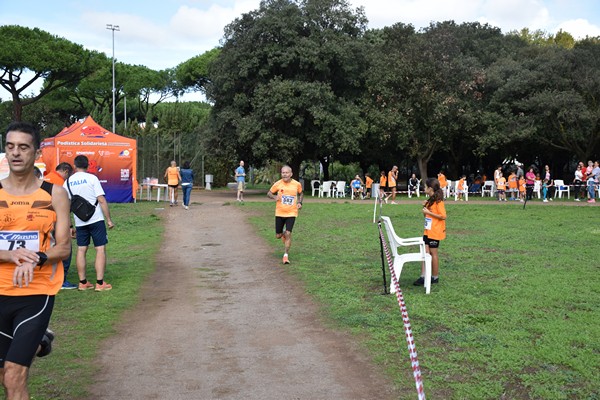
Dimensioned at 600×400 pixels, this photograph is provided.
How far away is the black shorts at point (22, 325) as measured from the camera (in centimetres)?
366

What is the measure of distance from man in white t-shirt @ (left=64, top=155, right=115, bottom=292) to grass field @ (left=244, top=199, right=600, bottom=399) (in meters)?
2.99

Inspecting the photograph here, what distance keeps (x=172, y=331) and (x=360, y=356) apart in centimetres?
218

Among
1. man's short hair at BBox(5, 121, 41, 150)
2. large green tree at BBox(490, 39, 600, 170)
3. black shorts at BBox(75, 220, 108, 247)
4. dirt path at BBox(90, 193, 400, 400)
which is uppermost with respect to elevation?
large green tree at BBox(490, 39, 600, 170)

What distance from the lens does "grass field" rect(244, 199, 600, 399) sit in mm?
5191

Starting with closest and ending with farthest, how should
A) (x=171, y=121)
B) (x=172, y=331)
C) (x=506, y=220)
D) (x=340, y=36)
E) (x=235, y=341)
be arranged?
(x=235, y=341), (x=172, y=331), (x=506, y=220), (x=340, y=36), (x=171, y=121)

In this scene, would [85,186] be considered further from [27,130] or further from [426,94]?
[426,94]

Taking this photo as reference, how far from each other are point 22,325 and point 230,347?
9.21 ft

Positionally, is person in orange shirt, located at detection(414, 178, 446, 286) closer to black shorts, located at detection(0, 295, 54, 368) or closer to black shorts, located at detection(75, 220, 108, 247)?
black shorts, located at detection(75, 220, 108, 247)

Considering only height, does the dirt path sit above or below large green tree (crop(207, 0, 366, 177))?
below

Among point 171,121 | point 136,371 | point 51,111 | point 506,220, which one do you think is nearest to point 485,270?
point 136,371

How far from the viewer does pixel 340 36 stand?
32750 millimetres

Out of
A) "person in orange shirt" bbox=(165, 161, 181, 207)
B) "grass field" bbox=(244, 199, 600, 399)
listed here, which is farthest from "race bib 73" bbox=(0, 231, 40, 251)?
"person in orange shirt" bbox=(165, 161, 181, 207)

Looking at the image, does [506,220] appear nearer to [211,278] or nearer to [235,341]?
[211,278]

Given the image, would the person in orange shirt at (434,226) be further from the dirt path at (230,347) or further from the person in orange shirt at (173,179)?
the person in orange shirt at (173,179)
